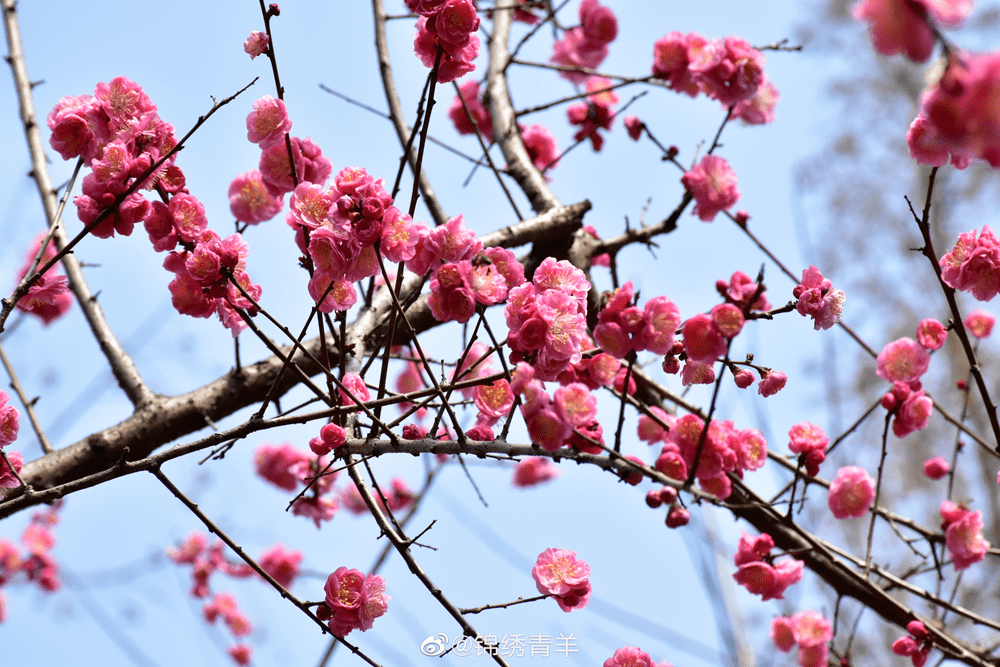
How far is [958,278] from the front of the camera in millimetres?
1389

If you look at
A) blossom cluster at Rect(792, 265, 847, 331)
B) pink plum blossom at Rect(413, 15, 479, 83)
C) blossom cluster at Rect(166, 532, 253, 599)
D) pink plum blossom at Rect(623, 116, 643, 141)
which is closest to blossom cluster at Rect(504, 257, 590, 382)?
blossom cluster at Rect(792, 265, 847, 331)

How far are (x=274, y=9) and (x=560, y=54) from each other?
6.37ft

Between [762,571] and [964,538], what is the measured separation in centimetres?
62

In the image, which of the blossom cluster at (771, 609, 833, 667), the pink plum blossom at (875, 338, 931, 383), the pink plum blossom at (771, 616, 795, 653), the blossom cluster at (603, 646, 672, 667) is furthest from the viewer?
the pink plum blossom at (771, 616, 795, 653)

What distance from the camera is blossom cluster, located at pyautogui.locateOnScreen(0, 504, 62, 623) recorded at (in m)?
3.40

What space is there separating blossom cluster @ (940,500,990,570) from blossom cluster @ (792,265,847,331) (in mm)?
964

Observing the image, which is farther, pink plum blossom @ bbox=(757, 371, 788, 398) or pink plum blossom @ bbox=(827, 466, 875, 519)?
pink plum blossom @ bbox=(827, 466, 875, 519)

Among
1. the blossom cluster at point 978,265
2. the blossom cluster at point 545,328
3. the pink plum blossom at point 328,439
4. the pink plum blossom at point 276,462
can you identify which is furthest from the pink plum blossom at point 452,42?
the pink plum blossom at point 276,462

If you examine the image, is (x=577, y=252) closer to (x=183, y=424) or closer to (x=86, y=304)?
(x=183, y=424)

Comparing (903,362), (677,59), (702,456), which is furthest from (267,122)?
(903,362)

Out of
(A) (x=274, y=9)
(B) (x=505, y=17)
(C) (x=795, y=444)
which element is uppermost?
(B) (x=505, y=17)

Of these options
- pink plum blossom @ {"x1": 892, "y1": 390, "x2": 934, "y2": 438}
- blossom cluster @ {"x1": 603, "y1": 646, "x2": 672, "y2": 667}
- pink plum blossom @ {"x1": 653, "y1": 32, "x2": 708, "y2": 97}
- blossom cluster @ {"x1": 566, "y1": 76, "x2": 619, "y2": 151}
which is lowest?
blossom cluster @ {"x1": 603, "y1": 646, "x2": 672, "y2": 667}

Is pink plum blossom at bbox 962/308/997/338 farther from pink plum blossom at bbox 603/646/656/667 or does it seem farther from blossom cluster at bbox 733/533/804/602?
pink plum blossom at bbox 603/646/656/667

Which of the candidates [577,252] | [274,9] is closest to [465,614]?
[274,9]
